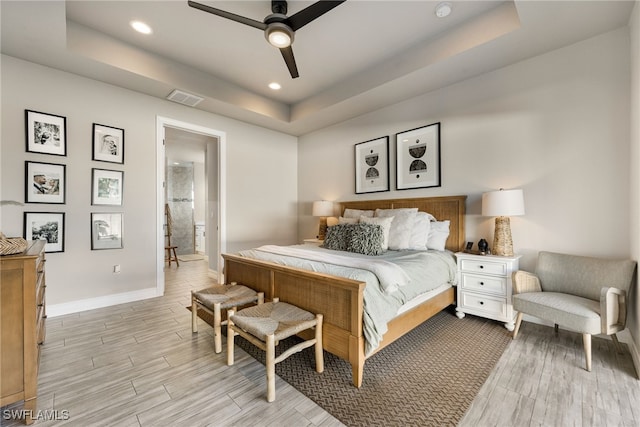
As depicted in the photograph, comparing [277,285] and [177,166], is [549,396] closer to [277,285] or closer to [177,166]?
[277,285]

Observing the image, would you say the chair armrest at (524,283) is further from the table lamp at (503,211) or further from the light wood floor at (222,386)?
the light wood floor at (222,386)

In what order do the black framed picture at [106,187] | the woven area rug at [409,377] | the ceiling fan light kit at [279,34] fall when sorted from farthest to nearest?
the black framed picture at [106,187] → the ceiling fan light kit at [279,34] → the woven area rug at [409,377]

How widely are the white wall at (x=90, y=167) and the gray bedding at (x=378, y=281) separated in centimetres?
180

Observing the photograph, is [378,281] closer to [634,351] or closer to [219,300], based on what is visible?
[219,300]

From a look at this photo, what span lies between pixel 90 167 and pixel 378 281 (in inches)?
141

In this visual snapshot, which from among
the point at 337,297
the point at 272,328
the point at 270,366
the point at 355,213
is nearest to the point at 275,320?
the point at 272,328

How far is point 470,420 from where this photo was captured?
147cm

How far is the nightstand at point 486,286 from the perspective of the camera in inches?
102

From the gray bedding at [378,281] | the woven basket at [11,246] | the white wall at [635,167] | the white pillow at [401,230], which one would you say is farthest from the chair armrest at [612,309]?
the woven basket at [11,246]

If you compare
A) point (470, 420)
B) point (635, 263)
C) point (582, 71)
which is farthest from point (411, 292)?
point (582, 71)

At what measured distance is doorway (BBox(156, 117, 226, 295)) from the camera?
3.76 metres

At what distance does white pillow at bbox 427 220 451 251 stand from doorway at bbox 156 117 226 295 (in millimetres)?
3183

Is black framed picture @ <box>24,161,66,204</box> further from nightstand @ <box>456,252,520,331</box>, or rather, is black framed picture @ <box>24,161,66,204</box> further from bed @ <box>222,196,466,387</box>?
nightstand @ <box>456,252,520,331</box>

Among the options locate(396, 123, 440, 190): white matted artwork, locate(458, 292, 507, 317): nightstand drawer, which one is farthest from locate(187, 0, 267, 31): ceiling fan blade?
locate(458, 292, 507, 317): nightstand drawer
